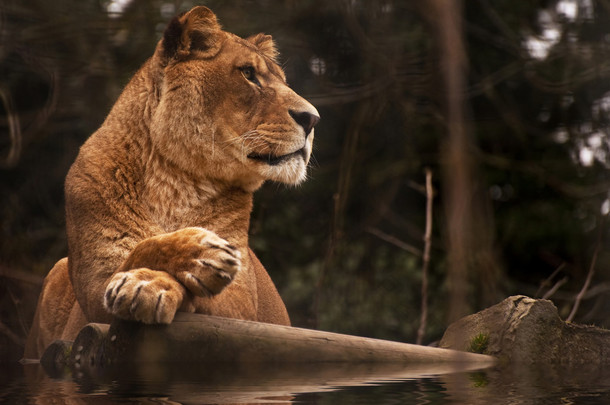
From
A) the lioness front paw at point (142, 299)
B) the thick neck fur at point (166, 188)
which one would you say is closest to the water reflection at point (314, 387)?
the lioness front paw at point (142, 299)

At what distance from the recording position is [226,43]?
7.88 ft

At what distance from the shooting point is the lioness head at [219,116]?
225 centimetres

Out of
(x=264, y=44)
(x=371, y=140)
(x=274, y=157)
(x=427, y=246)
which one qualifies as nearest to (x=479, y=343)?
(x=427, y=246)

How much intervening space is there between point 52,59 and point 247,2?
3.21 feet

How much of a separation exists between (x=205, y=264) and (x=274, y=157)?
1.82 feet

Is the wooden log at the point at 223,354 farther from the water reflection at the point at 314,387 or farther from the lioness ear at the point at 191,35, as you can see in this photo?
the lioness ear at the point at 191,35

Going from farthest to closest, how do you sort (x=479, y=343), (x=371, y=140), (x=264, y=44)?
(x=371, y=140) → (x=264, y=44) → (x=479, y=343)

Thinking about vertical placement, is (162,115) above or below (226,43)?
below

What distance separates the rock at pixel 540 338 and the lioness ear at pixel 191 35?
1089 millimetres

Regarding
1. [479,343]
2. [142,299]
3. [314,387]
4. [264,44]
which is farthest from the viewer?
[264,44]

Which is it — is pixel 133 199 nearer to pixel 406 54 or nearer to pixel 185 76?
pixel 185 76

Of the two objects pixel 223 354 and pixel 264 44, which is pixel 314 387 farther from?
pixel 264 44

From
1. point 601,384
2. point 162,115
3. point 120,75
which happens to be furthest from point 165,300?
point 120,75

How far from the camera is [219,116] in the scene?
229 centimetres
